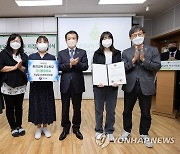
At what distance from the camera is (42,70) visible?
2.34 metres

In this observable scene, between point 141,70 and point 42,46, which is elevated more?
point 42,46

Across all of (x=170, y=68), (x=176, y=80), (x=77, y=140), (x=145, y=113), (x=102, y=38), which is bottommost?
(x=77, y=140)

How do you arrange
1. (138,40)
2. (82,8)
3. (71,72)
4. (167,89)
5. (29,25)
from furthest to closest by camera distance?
(29,25) → (82,8) → (167,89) → (71,72) → (138,40)

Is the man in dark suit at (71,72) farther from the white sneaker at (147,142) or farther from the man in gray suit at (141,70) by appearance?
the white sneaker at (147,142)

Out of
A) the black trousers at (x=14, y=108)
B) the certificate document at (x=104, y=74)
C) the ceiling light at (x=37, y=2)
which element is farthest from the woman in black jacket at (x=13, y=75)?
the ceiling light at (x=37, y=2)

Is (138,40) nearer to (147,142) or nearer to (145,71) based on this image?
(145,71)

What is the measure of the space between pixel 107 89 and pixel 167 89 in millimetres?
1856

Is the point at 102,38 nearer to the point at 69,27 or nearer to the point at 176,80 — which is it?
the point at 176,80

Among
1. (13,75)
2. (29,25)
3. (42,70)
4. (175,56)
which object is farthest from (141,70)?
(29,25)

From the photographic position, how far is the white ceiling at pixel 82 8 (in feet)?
14.1

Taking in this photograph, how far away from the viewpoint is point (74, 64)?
2283 mm

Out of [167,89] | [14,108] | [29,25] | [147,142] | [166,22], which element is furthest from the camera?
[29,25]

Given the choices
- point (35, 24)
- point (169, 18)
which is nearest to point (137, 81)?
point (169, 18)

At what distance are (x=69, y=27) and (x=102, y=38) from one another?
3218mm
